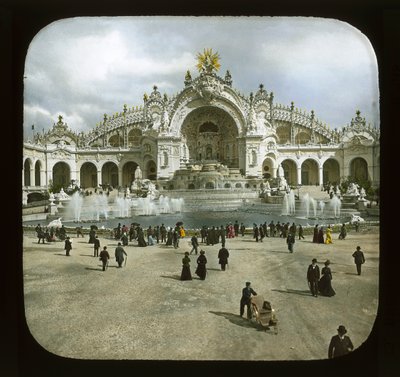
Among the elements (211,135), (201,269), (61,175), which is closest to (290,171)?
(201,269)

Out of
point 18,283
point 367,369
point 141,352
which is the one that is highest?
point 18,283

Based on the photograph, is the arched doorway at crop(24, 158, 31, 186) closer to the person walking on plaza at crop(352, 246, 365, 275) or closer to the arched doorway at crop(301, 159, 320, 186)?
the arched doorway at crop(301, 159, 320, 186)

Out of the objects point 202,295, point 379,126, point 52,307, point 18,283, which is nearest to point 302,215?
point 379,126

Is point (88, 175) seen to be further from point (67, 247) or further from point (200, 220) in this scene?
point (200, 220)

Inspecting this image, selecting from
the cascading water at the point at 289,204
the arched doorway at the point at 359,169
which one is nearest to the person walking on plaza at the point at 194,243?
the cascading water at the point at 289,204

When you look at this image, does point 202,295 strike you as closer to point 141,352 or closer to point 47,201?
point 141,352

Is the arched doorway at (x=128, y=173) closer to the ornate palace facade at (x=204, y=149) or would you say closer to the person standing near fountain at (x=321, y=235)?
the ornate palace facade at (x=204, y=149)
